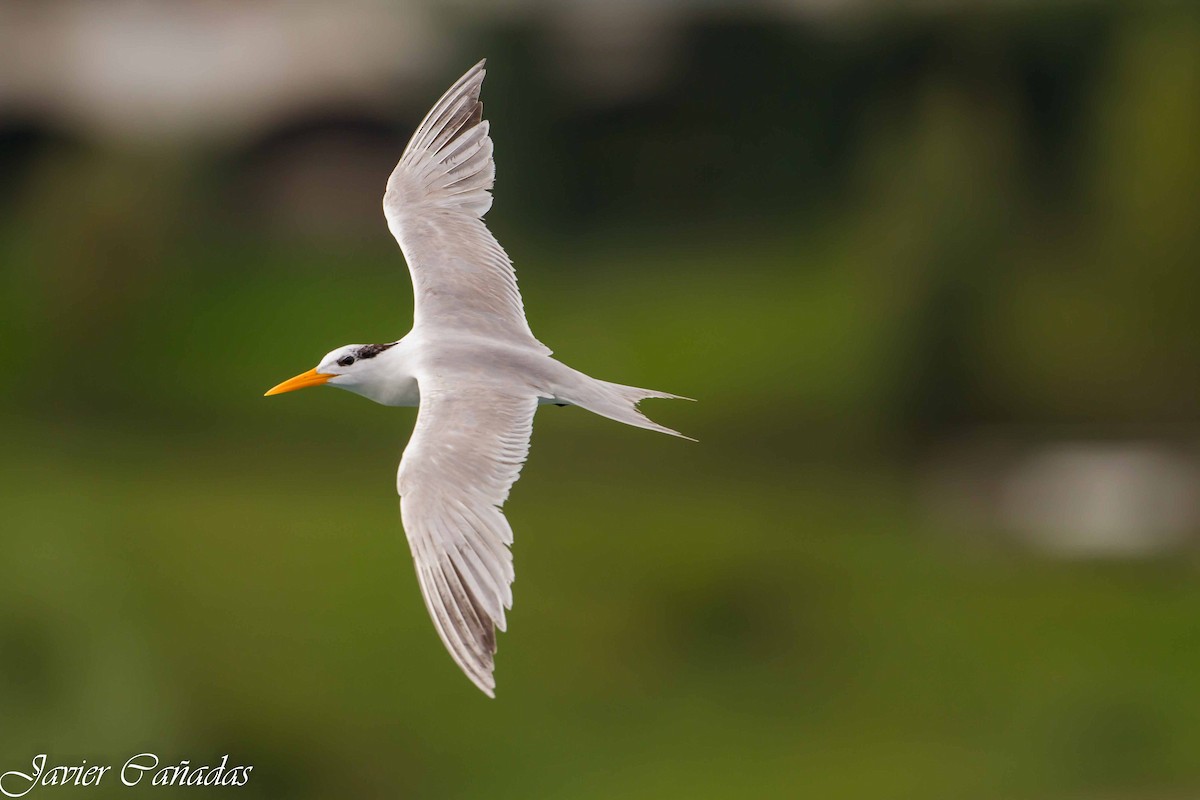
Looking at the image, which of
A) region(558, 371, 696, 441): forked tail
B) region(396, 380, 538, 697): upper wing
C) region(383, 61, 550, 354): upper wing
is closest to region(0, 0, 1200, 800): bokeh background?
region(383, 61, 550, 354): upper wing

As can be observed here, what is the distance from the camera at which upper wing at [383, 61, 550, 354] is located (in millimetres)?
9422

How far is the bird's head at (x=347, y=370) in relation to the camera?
8.91 metres

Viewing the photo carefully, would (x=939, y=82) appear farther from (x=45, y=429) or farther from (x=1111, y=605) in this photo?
(x=45, y=429)

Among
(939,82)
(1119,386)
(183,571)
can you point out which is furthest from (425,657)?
(939,82)

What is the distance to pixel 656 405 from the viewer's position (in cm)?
3706

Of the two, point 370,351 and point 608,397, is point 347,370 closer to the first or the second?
point 370,351

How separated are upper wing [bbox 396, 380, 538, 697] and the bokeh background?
21.5m

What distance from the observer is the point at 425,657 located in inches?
1261

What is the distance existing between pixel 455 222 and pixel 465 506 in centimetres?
245

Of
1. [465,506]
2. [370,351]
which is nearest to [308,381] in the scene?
[370,351]

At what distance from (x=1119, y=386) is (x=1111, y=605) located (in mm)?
5090

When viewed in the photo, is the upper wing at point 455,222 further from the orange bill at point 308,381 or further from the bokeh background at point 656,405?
the bokeh background at point 656,405

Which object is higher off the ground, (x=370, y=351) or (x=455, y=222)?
(x=455, y=222)

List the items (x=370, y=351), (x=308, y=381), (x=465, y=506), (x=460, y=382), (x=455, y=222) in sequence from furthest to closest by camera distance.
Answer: (x=455, y=222) → (x=308, y=381) → (x=370, y=351) → (x=460, y=382) → (x=465, y=506)
